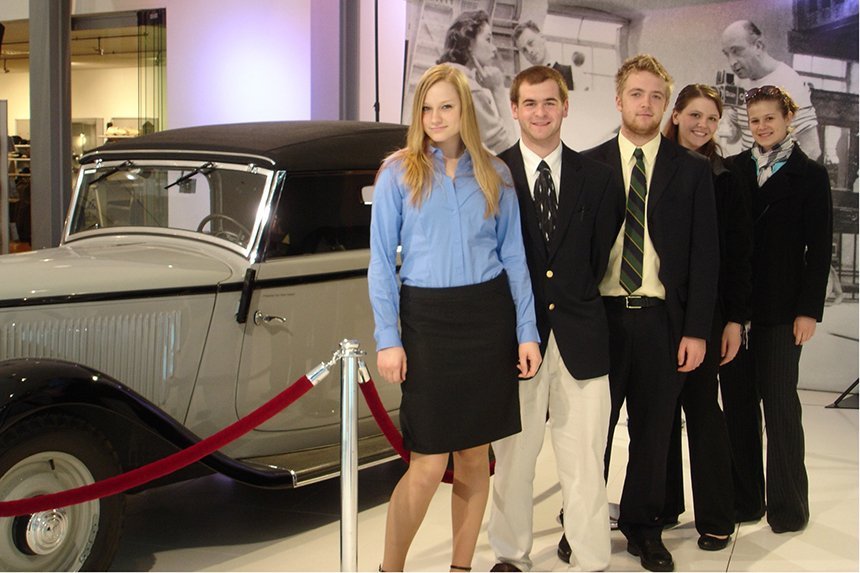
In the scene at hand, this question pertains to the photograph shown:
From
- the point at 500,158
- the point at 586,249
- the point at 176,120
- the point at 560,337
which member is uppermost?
the point at 176,120

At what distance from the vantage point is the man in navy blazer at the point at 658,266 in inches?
135

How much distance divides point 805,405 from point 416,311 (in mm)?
4733

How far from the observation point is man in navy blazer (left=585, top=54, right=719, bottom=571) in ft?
11.3

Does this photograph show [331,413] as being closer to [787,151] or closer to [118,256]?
[118,256]

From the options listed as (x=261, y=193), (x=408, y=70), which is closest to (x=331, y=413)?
(x=261, y=193)

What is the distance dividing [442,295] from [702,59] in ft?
17.5

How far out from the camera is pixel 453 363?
2918mm

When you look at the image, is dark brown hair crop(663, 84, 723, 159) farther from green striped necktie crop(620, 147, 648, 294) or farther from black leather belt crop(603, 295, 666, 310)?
black leather belt crop(603, 295, 666, 310)

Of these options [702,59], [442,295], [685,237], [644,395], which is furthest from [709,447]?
[702,59]

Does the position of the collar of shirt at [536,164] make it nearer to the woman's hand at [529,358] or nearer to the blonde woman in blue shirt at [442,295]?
the blonde woman in blue shirt at [442,295]

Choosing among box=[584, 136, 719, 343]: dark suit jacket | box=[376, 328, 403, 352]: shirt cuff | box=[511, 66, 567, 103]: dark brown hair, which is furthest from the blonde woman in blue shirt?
box=[584, 136, 719, 343]: dark suit jacket

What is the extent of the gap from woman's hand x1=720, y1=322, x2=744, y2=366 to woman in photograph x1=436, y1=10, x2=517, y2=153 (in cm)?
441

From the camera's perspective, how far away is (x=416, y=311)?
9.58ft

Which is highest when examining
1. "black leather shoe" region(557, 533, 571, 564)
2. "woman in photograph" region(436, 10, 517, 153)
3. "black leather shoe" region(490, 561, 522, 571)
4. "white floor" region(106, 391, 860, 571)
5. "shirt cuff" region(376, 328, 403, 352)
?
"woman in photograph" region(436, 10, 517, 153)
